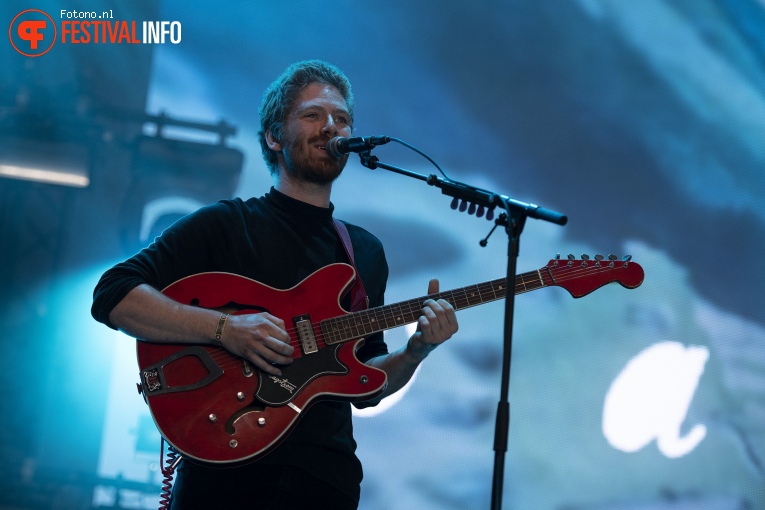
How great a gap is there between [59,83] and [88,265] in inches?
44.5

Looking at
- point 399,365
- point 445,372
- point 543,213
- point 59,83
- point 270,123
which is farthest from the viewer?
point 59,83

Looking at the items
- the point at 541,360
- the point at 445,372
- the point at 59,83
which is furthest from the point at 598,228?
the point at 59,83

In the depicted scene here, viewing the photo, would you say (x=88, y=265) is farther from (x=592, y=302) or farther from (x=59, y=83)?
(x=592, y=302)

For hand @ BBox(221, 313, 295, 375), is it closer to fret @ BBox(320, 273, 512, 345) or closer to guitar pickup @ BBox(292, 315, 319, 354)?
guitar pickup @ BBox(292, 315, 319, 354)

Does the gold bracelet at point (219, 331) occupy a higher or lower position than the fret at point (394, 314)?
lower

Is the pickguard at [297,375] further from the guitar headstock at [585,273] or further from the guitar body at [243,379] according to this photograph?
the guitar headstock at [585,273]

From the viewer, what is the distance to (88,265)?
404 centimetres

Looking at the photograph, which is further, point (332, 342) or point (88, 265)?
point (88, 265)

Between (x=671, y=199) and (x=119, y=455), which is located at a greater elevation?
(x=671, y=199)

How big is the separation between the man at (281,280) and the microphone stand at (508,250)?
0.55 metres

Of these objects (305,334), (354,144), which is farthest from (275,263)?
(354,144)

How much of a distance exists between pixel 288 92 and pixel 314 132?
1.01 ft

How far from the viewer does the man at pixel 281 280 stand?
7.64 ft

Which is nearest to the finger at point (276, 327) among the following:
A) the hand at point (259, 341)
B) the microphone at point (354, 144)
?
the hand at point (259, 341)
